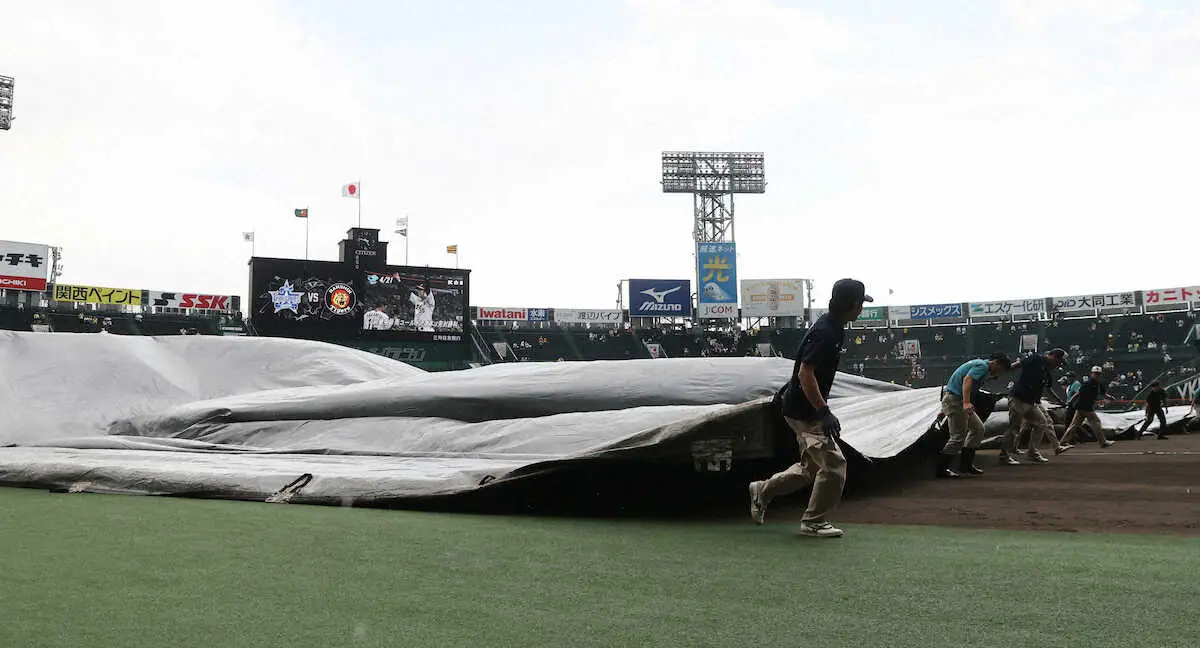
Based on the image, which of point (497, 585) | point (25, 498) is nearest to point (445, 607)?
point (497, 585)

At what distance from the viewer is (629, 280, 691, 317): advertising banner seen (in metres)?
39.2

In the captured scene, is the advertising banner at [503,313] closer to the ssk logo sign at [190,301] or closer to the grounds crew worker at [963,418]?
the ssk logo sign at [190,301]

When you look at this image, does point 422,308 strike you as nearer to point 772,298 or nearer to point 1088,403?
point 772,298

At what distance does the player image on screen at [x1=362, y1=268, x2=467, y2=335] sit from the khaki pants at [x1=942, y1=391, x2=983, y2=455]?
2368cm

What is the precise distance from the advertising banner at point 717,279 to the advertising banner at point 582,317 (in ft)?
17.5

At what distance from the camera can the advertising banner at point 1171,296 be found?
37844 mm

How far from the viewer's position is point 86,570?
2.95 meters

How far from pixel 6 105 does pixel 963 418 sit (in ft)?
125

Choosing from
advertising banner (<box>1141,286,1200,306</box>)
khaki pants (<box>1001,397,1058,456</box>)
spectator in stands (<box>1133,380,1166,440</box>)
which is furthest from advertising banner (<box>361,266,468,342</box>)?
advertising banner (<box>1141,286,1200,306</box>)

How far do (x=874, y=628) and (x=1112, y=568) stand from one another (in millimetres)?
1544

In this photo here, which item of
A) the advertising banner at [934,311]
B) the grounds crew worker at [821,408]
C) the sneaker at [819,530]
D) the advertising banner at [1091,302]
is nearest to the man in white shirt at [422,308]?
the advertising banner at [934,311]

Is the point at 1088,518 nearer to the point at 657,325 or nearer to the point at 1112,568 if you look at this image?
the point at 1112,568

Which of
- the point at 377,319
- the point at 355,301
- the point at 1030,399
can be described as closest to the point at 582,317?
the point at 377,319

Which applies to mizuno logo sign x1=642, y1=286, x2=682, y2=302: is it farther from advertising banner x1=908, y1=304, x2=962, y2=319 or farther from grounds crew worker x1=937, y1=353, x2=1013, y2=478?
grounds crew worker x1=937, y1=353, x2=1013, y2=478
